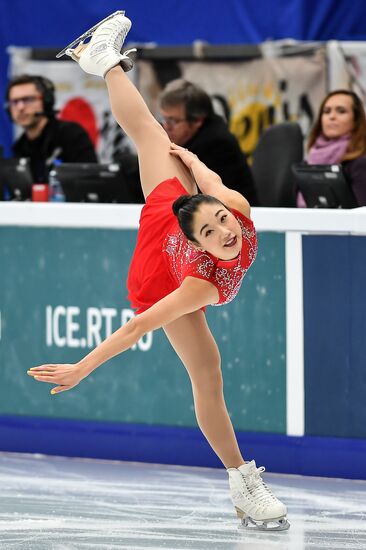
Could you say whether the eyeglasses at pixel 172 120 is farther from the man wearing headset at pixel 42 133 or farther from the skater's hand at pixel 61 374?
the skater's hand at pixel 61 374

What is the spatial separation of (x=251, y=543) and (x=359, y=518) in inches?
22.0

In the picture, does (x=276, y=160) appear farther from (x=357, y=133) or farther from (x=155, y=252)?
(x=155, y=252)

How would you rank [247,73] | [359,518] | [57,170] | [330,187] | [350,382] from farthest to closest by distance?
[247,73], [57,170], [330,187], [350,382], [359,518]

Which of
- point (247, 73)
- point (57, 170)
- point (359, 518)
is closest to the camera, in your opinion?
point (359, 518)

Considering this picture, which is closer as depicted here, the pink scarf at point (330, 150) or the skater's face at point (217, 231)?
the skater's face at point (217, 231)

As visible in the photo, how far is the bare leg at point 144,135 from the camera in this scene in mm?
4703

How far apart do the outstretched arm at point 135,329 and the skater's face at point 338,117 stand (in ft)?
8.45

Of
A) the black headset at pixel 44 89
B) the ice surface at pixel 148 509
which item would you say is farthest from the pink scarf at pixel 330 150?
the ice surface at pixel 148 509

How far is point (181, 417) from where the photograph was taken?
5.83 meters

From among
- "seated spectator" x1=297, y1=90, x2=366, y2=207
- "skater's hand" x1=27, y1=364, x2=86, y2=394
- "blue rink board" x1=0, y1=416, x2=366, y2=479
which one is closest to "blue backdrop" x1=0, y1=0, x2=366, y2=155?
"seated spectator" x1=297, y1=90, x2=366, y2=207

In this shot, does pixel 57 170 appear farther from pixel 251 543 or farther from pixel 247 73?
pixel 247 73

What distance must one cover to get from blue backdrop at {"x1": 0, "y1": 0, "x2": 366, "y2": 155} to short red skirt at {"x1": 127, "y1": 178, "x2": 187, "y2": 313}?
4793mm

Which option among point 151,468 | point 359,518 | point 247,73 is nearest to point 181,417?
point 151,468

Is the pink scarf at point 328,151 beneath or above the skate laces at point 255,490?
above
